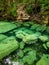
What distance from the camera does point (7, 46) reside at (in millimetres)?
1731

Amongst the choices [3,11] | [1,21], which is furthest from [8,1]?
[1,21]

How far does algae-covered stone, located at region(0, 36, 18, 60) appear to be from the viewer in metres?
1.64

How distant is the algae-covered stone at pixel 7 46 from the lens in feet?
5.37

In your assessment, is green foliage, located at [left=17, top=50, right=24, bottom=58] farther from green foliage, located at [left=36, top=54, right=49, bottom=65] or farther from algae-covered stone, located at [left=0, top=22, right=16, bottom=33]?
algae-covered stone, located at [left=0, top=22, right=16, bottom=33]

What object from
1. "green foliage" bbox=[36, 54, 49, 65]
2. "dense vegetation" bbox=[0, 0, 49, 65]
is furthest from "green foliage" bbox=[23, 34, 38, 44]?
"green foliage" bbox=[36, 54, 49, 65]

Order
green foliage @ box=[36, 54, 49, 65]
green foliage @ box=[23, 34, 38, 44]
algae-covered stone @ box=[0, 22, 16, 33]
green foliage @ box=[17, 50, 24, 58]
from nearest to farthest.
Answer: green foliage @ box=[36, 54, 49, 65] → green foliage @ box=[17, 50, 24, 58] → green foliage @ box=[23, 34, 38, 44] → algae-covered stone @ box=[0, 22, 16, 33]

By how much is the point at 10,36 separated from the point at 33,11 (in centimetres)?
61

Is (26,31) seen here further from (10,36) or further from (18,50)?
(18,50)

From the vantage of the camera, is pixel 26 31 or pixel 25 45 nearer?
pixel 25 45

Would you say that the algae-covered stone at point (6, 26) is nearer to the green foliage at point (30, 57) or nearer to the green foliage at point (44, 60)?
the green foliage at point (30, 57)

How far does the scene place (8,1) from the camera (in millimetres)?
2406

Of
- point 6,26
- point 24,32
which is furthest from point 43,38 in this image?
point 6,26

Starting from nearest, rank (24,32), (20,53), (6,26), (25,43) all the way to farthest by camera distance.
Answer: (20,53) < (25,43) < (24,32) < (6,26)

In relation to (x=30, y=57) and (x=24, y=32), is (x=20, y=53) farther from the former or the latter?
(x=24, y=32)
